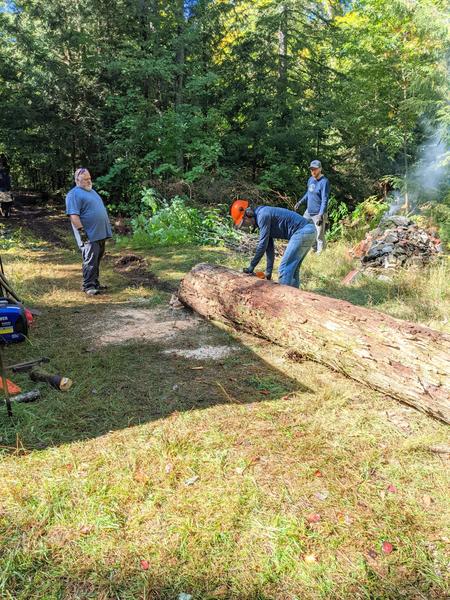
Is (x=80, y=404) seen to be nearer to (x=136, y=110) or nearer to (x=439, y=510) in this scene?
(x=439, y=510)

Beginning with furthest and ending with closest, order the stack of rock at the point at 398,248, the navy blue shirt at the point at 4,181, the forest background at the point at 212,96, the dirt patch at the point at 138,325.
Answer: the forest background at the point at 212,96 → the navy blue shirt at the point at 4,181 → the stack of rock at the point at 398,248 → the dirt patch at the point at 138,325

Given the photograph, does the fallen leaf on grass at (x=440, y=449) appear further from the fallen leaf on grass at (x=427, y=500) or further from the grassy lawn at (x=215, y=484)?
the fallen leaf on grass at (x=427, y=500)

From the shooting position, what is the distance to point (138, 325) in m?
5.26

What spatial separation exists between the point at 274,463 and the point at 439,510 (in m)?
0.97

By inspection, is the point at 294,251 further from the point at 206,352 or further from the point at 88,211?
the point at 88,211

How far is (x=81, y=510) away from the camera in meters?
2.34

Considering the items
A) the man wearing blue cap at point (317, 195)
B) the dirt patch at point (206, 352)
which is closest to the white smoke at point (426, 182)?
the man wearing blue cap at point (317, 195)

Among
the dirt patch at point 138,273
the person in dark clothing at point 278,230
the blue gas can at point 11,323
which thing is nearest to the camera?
the blue gas can at point 11,323

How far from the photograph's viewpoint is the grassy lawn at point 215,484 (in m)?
1.98

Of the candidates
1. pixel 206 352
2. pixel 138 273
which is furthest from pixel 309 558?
pixel 138 273

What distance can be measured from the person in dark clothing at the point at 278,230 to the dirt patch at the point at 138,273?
6.71 feet

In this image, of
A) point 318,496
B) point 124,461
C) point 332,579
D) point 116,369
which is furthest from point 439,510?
point 116,369

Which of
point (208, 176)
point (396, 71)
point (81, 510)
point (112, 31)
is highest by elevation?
point (112, 31)

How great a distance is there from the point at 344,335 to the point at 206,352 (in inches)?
58.9
